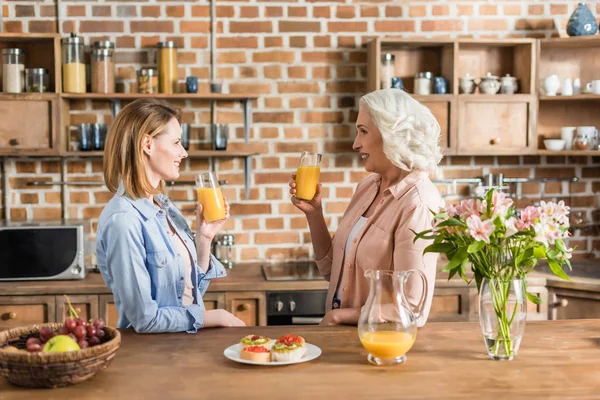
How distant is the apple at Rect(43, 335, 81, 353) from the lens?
1.66 meters

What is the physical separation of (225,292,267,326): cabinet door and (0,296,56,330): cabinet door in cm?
82

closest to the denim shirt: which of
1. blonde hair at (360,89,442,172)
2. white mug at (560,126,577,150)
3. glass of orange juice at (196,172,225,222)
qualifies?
glass of orange juice at (196,172,225,222)

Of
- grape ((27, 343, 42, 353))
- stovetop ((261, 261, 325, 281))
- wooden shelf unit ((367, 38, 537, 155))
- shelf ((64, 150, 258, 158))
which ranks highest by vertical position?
wooden shelf unit ((367, 38, 537, 155))

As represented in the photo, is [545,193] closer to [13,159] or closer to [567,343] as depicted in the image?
[567,343]

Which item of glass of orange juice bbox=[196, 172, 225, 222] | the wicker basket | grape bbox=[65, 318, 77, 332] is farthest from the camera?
glass of orange juice bbox=[196, 172, 225, 222]

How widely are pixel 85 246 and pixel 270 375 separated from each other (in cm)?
211

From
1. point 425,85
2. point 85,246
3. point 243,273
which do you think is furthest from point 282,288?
point 425,85

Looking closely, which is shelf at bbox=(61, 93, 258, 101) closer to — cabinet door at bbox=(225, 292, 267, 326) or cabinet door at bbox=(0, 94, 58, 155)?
cabinet door at bbox=(0, 94, 58, 155)

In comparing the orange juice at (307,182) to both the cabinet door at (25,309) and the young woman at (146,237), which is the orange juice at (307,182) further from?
the cabinet door at (25,309)

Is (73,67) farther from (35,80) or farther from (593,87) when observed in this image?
(593,87)

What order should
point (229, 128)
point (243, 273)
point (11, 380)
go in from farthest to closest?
point (229, 128), point (243, 273), point (11, 380)

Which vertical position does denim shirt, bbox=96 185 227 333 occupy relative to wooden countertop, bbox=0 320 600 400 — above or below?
above

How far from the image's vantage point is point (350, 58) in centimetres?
409

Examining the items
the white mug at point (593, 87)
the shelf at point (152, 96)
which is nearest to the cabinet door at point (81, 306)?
the shelf at point (152, 96)
